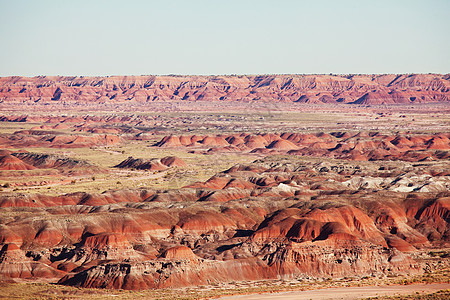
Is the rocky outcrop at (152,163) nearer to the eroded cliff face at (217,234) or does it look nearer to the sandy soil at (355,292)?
the eroded cliff face at (217,234)

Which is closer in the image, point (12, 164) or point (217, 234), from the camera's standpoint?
point (217, 234)

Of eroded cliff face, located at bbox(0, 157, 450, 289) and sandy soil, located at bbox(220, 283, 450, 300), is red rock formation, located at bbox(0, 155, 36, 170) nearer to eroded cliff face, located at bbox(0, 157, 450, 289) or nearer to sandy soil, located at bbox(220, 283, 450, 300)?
eroded cliff face, located at bbox(0, 157, 450, 289)

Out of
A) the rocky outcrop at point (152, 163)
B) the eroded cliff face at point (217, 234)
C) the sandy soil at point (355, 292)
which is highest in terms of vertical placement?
the rocky outcrop at point (152, 163)

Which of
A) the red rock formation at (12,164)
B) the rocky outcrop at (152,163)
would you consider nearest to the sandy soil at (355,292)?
the rocky outcrop at (152,163)

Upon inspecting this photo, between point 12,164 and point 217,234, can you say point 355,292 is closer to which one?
point 217,234

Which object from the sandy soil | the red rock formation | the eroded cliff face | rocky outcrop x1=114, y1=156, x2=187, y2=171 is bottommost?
the sandy soil

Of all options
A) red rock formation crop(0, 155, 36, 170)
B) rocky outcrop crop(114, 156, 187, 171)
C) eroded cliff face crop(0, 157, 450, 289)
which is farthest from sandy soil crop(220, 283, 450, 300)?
red rock formation crop(0, 155, 36, 170)

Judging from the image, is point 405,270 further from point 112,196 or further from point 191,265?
point 112,196

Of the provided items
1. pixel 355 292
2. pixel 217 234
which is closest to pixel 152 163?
pixel 217 234
